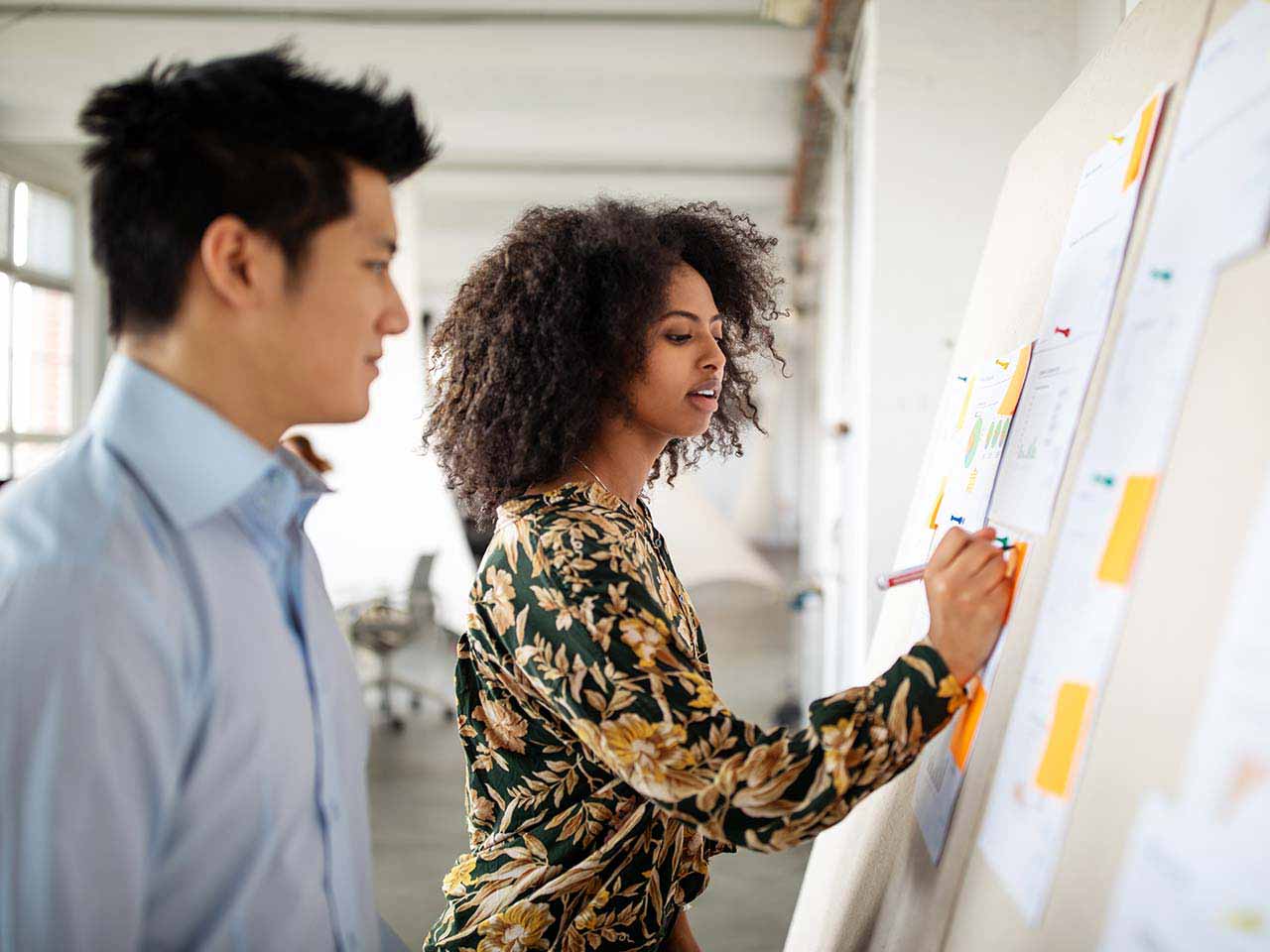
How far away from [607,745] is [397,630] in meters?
4.63

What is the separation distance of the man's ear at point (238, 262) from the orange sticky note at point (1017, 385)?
77cm

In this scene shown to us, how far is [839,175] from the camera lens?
454cm

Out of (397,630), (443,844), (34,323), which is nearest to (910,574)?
(443,844)

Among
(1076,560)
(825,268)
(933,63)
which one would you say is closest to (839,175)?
(825,268)

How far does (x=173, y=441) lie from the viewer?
766 mm

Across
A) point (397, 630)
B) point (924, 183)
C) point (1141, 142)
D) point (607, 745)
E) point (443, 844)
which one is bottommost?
point (443, 844)

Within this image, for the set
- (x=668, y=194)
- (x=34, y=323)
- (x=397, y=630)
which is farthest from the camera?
(x=34, y=323)

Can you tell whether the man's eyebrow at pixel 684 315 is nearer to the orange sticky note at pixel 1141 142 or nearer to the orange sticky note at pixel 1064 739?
the orange sticky note at pixel 1141 142

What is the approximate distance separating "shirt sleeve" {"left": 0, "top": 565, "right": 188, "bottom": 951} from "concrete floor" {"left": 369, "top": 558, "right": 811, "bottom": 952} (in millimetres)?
2627

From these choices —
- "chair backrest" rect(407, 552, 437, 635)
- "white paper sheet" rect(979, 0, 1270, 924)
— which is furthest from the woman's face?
"chair backrest" rect(407, 552, 437, 635)

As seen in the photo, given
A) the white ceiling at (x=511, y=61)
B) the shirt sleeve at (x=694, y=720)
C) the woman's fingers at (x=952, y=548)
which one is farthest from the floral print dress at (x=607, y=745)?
the white ceiling at (x=511, y=61)

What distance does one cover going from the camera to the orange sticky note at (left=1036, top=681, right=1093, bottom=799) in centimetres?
74

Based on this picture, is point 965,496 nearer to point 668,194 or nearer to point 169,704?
point 169,704

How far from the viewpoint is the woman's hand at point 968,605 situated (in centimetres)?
95
